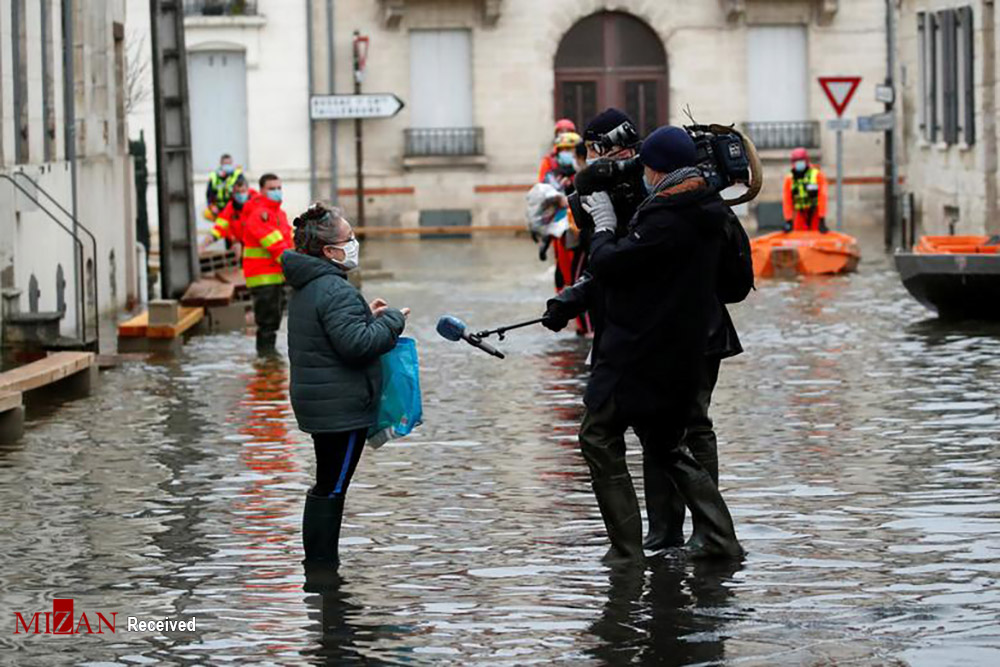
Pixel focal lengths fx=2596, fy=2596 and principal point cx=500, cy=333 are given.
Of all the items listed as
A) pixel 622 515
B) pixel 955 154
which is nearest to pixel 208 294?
pixel 955 154

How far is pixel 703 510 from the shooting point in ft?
33.4

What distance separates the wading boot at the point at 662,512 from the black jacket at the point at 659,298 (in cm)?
57

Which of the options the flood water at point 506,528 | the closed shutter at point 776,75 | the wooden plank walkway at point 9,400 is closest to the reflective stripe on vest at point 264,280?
the flood water at point 506,528

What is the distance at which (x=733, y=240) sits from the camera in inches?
414

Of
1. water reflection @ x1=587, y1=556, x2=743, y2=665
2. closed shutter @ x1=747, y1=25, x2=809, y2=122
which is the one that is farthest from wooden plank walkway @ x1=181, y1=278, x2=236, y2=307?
closed shutter @ x1=747, y1=25, x2=809, y2=122

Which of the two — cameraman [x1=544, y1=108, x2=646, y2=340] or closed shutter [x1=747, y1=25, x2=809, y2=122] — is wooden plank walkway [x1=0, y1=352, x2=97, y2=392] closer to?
cameraman [x1=544, y1=108, x2=646, y2=340]

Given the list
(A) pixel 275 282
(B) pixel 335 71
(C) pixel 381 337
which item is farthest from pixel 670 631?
(B) pixel 335 71

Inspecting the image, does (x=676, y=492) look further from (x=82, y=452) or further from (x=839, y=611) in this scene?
(x=82, y=452)

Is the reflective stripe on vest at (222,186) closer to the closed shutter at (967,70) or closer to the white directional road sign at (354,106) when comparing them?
the white directional road sign at (354,106)

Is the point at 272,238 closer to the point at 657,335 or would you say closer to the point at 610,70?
the point at 657,335

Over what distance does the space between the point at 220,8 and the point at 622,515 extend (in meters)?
38.6

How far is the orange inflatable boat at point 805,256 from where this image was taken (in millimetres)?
31125

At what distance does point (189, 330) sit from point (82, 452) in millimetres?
9525

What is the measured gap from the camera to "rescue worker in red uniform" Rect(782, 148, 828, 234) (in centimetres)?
3250
